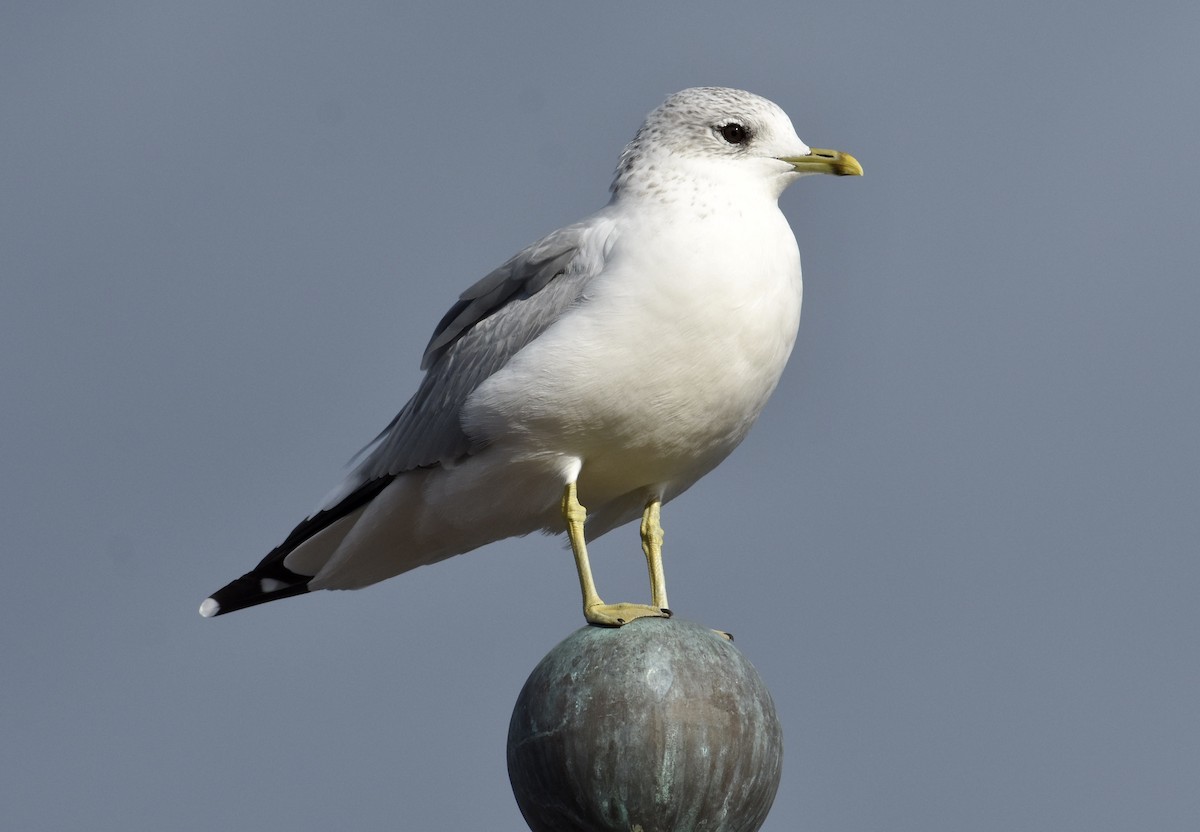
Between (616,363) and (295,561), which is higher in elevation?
(616,363)

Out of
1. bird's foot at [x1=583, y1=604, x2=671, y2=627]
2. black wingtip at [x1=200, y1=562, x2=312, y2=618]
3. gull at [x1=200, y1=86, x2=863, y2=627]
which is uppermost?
gull at [x1=200, y1=86, x2=863, y2=627]

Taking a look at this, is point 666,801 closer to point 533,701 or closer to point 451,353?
point 533,701

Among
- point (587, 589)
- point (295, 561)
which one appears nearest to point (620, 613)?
point (587, 589)

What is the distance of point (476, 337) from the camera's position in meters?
9.30

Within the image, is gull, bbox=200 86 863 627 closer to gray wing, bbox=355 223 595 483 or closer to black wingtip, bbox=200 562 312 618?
gray wing, bbox=355 223 595 483

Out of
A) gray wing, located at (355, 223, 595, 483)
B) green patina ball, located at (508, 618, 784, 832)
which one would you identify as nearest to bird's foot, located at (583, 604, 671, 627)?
green patina ball, located at (508, 618, 784, 832)

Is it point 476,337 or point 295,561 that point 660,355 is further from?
point 295,561

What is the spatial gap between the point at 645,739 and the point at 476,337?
9.18 ft

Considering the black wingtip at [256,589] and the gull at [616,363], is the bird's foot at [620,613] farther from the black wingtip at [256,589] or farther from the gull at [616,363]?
the black wingtip at [256,589]

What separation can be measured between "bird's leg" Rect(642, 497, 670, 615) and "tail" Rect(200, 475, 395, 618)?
1.36 m

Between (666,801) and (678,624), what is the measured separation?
78 centimetres

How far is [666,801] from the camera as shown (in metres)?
7.14

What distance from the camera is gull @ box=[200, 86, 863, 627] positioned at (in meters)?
8.43

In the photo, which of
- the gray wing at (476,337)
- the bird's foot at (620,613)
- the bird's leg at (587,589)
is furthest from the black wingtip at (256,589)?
the bird's foot at (620,613)
